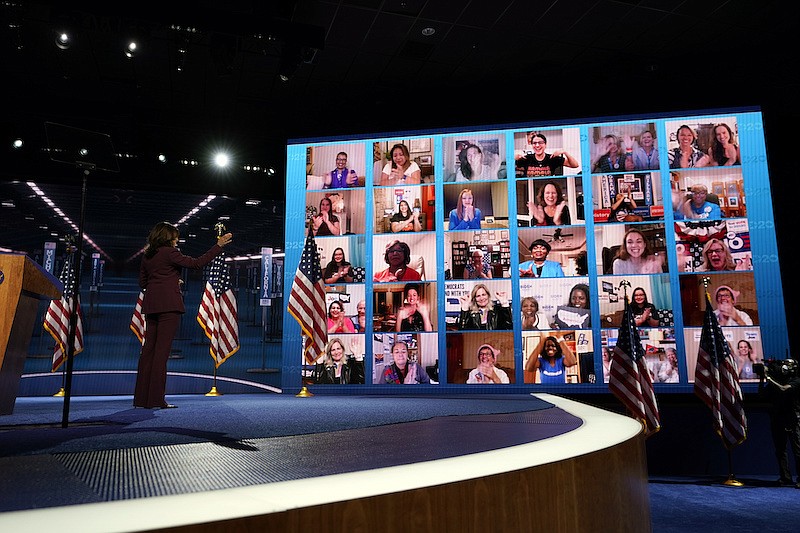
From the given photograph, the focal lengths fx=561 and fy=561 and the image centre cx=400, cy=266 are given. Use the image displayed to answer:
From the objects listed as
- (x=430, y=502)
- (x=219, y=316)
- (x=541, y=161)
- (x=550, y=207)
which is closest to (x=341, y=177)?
(x=219, y=316)

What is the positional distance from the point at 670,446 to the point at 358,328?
441cm

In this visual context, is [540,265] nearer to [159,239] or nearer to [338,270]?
[338,270]

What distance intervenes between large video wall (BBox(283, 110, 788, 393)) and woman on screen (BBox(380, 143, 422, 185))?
0.02 meters

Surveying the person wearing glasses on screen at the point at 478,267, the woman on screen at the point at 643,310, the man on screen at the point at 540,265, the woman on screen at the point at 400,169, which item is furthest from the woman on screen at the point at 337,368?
the woman on screen at the point at 643,310

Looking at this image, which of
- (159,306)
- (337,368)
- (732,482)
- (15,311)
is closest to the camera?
(15,311)

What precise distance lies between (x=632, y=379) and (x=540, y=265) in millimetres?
2305

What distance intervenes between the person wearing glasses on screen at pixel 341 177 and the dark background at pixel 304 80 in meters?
0.69

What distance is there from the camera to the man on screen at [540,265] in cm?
739

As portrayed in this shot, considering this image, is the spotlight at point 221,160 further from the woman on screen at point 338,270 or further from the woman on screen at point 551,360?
the woman on screen at point 551,360

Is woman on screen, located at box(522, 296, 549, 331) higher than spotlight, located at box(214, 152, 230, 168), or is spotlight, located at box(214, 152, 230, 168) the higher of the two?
spotlight, located at box(214, 152, 230, 168)

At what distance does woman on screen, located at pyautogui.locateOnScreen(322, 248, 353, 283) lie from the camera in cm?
771

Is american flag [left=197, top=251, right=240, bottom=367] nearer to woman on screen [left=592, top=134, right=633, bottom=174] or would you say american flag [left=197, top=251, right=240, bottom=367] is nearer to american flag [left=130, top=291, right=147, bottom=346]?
american flag [left=130, top=291, right=147, bottom=346]

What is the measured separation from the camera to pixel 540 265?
7406mm

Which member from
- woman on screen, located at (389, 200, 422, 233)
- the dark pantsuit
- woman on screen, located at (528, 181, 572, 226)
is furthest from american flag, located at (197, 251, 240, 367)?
woman on screen, located at (528, 181, 572, 226)
